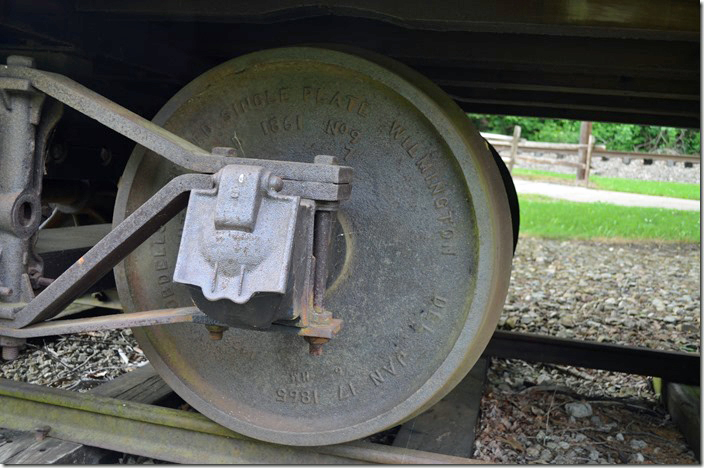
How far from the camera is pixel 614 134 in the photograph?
24.3 meters

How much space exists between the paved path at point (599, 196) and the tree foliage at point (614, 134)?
1.68 metres

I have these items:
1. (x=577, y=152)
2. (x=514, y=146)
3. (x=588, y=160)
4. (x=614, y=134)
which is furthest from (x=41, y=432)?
(x=614, y=134)

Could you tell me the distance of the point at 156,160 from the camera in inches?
101

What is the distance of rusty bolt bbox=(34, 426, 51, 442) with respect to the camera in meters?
2.54

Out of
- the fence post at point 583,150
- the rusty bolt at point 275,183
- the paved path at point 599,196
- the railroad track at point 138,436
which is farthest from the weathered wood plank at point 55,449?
the fence post at point 583,150

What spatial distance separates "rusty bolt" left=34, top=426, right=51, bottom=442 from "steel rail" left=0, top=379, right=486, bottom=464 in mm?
16

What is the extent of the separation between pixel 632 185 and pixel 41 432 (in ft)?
53.9

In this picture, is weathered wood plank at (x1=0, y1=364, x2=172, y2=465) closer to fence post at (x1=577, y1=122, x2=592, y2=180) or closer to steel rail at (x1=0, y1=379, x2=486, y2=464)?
steel rail at (x1=0, y1=379, x2=486, y2=464)

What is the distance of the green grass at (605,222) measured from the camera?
10078mm

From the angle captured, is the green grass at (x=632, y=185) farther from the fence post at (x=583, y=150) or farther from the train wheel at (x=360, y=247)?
the train wheel at (x=360, y=247)

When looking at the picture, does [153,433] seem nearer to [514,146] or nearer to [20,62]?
[20,62]

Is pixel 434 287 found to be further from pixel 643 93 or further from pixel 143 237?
pixel 643 93

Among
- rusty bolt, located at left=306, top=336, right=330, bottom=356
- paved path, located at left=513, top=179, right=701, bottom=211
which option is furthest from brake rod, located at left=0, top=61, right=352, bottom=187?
paved path, located at left=513, top=179, right=701, bottom=211

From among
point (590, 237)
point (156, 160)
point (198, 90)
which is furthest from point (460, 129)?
point (590, 237)
